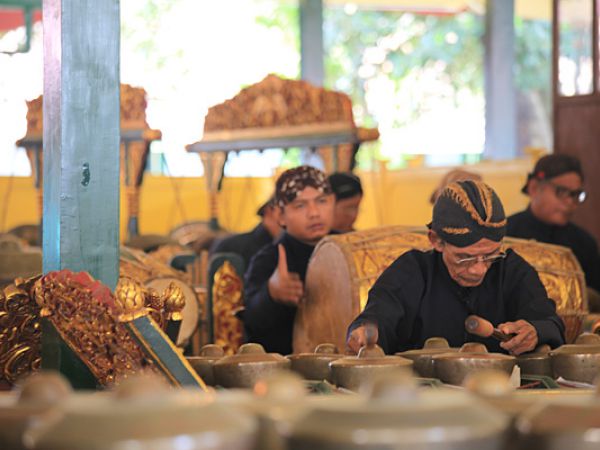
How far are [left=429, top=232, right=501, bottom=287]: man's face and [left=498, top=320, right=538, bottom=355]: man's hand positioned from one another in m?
0.23

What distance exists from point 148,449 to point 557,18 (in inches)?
232

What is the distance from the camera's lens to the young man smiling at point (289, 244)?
3.71 metres

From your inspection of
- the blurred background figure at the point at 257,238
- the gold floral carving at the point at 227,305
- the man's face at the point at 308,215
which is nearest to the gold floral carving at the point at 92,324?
the man's face at the point at 308,215

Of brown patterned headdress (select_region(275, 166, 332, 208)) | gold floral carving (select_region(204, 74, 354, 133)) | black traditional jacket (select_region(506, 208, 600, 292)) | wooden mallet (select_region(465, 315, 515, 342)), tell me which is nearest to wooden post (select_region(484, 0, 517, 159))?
gold floral carving (select_region(204, 74, 354, 133))

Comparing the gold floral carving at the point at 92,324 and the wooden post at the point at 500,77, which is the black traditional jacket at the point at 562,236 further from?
the wooden post at the point at 500,77

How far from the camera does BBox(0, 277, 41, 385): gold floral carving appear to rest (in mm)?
2100

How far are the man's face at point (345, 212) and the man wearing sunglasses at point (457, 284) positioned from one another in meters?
2.09

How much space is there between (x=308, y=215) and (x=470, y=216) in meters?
1.31

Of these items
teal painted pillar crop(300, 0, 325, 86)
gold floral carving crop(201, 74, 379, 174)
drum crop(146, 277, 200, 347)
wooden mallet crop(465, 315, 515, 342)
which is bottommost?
drum crop(146, 277, 200, 347)

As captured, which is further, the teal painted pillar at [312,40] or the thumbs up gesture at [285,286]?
the teal painted pillar at [312,40]

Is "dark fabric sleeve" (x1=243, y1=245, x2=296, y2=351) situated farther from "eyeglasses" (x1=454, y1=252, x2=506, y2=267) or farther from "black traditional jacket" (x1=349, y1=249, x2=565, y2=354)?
"eyeglasses" (x1=454, y1=252, x2=506, y2=267)

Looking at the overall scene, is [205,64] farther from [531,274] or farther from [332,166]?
[531,274]

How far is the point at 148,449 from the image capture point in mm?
859

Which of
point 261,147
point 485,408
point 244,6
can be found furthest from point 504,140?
point 485,408
